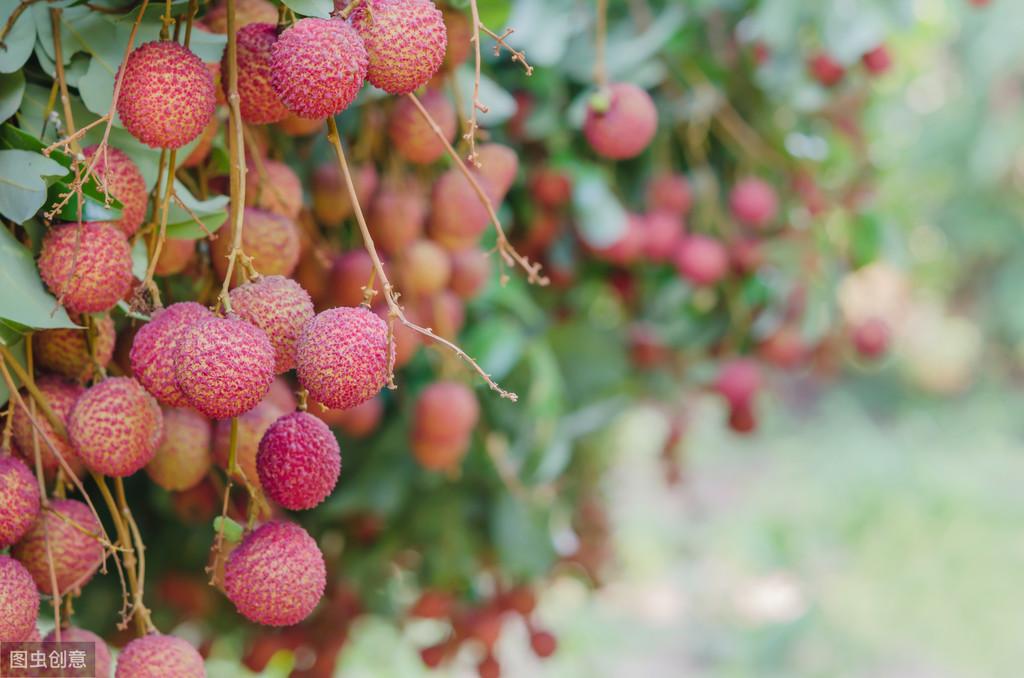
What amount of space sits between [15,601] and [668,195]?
2.64ft

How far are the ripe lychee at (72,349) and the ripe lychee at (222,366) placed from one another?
12cm

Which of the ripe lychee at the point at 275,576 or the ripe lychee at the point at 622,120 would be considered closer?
the ripe lychee at the point at 275,576

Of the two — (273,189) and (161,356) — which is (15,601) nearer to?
(161,356)

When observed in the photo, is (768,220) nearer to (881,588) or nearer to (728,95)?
(728,95)

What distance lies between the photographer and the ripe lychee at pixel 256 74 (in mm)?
412

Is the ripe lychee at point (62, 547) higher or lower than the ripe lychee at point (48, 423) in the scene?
lower

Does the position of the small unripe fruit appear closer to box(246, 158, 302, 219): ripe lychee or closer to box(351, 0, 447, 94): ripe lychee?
box(246, 158, 302, 219): ripe lychee

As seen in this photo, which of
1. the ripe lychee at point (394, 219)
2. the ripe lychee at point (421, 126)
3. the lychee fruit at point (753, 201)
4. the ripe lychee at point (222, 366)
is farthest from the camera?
the lychee fruit at point (753, 201)

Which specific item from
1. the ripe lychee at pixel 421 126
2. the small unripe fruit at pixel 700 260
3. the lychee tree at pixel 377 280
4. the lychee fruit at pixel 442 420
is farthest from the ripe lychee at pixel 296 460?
the small unripe fruit at pixel 700 260

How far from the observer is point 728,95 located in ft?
3.66

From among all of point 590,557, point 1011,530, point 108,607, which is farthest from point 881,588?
point 108,607

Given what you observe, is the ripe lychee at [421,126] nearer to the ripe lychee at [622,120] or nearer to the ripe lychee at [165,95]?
the ripe lychee at [622,120]

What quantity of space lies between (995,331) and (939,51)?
1.46m

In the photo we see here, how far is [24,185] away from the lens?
42 centimetres
